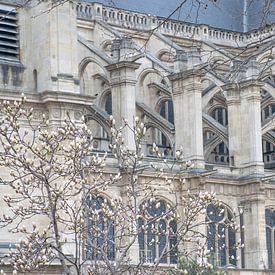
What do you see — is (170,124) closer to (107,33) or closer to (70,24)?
(107,33)

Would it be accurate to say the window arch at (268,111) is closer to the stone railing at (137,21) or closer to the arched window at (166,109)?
the stone railing at (137,21)

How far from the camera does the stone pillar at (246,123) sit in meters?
41.2

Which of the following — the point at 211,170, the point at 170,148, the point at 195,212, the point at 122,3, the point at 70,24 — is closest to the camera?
the point at 195,212

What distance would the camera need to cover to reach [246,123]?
137ft

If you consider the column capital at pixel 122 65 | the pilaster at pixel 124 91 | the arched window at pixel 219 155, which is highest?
the column capital at pixel 122 65

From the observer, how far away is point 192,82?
4009 cm

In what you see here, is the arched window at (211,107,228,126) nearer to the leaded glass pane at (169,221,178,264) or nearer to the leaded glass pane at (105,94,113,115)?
the leaded glass pane at (105,94,113,115)

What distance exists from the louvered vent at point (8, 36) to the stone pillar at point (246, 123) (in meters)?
10.6

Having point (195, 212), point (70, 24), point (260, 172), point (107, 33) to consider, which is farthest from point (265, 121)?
point (195, 212)

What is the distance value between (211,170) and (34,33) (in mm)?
9304

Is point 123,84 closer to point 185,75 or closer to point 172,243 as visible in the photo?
point 185,75

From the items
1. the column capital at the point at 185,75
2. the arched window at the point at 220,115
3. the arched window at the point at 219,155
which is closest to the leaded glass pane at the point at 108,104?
the column capital at the point at 185,75

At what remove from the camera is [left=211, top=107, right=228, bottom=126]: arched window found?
4666cm

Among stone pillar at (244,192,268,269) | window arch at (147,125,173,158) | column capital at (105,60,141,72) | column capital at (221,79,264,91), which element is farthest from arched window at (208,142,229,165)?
column capital at (105,60,141,72)
